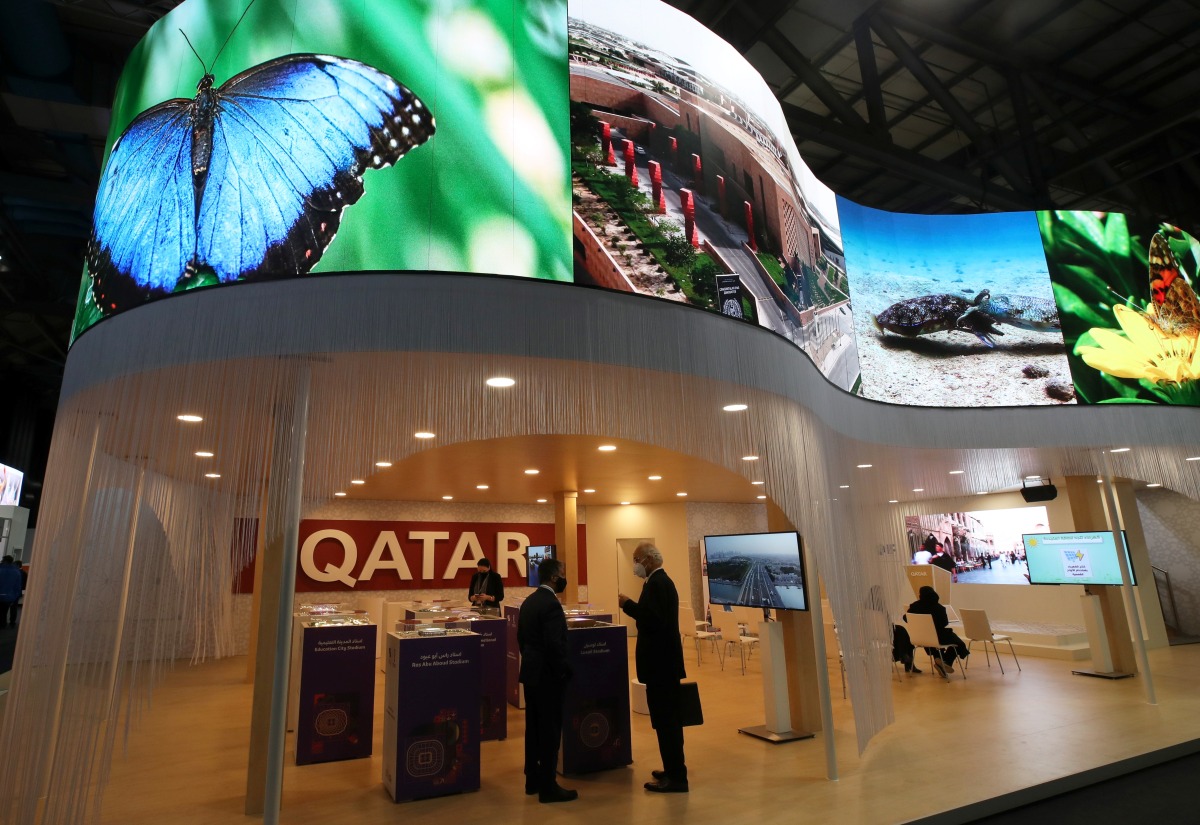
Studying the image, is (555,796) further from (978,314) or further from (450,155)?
(978,314)

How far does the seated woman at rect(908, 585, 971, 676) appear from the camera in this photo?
815 cm

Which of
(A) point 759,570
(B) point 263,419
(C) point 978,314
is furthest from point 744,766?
(C) point 978,314

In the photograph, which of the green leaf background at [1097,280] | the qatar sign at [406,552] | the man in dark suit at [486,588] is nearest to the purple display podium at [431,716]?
the man in dark suit at [486,588]

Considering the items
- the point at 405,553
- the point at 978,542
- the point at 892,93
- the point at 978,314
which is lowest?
the point at 978,542

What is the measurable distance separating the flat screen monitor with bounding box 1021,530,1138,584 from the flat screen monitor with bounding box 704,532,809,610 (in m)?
4.43

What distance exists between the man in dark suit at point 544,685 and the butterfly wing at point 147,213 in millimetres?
2744

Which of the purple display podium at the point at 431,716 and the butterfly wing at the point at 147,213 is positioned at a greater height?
the butterfly wing at the point at 147,213

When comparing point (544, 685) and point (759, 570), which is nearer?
point (544, 685)

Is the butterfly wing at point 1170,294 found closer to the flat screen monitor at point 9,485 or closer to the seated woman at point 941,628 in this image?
the seated woman at point 941,628

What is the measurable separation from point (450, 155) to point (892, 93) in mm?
9033

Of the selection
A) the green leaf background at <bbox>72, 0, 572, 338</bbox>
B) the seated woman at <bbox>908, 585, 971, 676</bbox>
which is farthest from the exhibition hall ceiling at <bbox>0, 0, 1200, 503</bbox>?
the seated woman at <bbox>908, 585, 971, 676</bbox>

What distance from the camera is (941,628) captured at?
819 centimetres

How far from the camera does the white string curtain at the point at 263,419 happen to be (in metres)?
3.03

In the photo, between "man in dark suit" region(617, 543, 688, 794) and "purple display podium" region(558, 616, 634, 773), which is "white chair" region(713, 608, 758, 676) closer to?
"purple display podium" region(558, 616, 634, 773)
